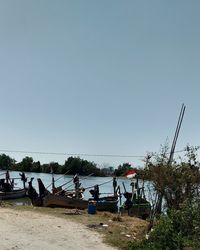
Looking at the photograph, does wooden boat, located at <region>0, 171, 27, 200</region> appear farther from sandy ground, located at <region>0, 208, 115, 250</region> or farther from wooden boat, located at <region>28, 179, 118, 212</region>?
sandy ground, located at <region>0, 208, 115, 250</region>

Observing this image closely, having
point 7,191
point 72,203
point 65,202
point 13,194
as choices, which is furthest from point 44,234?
point 13,194

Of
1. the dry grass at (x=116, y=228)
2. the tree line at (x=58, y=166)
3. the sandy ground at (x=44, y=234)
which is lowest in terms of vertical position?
the dry grass at (x=116, y=228)

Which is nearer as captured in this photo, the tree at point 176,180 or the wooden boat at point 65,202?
the tree at point 176,180

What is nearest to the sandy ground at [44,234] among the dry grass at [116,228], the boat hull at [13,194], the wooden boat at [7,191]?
the dry grass at [116,228]

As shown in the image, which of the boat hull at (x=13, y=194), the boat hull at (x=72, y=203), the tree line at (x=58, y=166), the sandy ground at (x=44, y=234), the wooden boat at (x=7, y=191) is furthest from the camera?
the tree line at (x=58, y=166)

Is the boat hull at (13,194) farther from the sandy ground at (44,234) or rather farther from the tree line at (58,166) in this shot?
the tree line at (58,166)

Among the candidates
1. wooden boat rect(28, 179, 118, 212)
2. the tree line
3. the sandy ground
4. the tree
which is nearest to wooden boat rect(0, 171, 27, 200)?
A: wooden boat rect(28, 179, 118, 212)

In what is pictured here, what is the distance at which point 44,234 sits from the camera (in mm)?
14609

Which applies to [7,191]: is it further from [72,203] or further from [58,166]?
[58,166]

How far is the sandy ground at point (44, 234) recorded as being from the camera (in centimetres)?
1270

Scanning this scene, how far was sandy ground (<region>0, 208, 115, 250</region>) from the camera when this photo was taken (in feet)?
41.7

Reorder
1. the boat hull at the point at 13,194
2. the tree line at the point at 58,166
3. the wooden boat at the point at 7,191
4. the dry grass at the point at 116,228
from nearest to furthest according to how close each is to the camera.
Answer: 1. the dry grass at the point at 116,228
2. the boat hull at the point at 13,194
3. the wooden boat at the point at 7,191
4. the tree line at the point at 58,166

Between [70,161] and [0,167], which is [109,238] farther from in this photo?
[0,167]

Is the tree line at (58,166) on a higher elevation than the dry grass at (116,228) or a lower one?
higher
